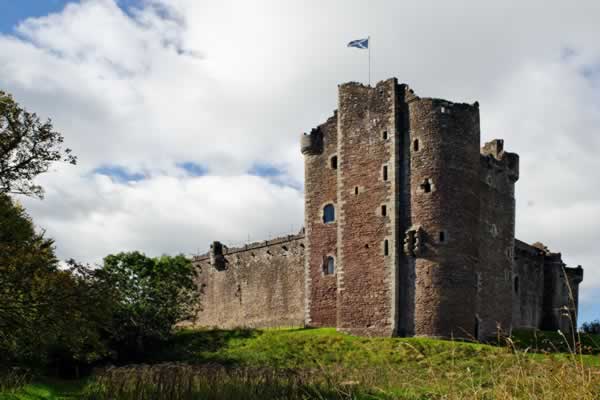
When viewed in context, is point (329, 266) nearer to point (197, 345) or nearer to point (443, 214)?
point (443, 214)

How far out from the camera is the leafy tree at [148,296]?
1565 inches

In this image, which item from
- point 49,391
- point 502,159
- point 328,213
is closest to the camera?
point 49,391

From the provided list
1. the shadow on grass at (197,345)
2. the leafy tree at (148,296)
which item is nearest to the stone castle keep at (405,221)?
the shadow on grass at (197,345)

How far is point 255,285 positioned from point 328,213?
10269 mm

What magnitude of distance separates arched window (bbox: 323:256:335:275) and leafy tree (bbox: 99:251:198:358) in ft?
24.9

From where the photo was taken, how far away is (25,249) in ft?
71.8

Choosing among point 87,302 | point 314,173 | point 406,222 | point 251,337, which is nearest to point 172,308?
point 251,337

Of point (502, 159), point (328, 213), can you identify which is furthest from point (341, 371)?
point (502, 159)

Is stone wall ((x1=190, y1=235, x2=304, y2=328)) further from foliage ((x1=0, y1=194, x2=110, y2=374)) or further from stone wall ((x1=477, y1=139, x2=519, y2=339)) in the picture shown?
foliage ((x1=0, y1=194, x2=110, y2=374))

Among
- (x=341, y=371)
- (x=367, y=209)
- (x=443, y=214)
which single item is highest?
(x=367, y=209)

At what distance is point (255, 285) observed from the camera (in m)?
50.7

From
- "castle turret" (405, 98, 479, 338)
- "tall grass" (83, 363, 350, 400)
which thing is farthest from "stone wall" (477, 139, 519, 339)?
"tall grass" (83, 363, 350, 400)

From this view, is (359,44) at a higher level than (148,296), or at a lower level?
higher

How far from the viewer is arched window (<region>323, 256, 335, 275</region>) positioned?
Answer: 4169 cm
